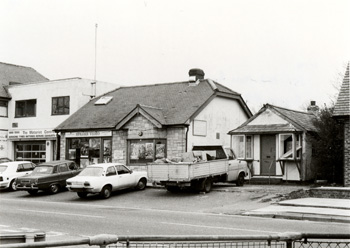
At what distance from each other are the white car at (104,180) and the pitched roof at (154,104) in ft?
14.8

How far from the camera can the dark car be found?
2478 cm

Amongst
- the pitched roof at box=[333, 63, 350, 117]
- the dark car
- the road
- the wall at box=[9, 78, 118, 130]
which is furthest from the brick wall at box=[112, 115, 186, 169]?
the pitched roof at box=[333, 63, 350, 117]

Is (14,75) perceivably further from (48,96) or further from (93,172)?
(93,172)

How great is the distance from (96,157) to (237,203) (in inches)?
539

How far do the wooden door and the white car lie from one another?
21.5 feet

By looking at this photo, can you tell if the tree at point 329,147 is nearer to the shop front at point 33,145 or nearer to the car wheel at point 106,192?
the car wheel at point 106,192

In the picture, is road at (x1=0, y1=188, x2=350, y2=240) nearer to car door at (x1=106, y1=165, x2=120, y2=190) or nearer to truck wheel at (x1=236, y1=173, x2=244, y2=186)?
car door at (x1=106, y1=165, x2=120, y2=190)

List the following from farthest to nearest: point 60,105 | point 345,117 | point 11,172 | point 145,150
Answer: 1. point 60,105
2. point 145,150
3. point 11,172
4. point 345,117

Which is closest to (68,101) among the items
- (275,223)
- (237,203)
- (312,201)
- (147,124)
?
(147,124)

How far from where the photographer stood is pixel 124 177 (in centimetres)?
2409

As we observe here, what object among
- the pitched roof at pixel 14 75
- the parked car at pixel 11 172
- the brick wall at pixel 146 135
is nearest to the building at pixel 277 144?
the brick wall at pixel 146 135

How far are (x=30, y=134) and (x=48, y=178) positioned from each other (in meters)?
13.0

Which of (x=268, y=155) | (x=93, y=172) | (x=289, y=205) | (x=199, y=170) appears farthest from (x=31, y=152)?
(x=289, y=205)

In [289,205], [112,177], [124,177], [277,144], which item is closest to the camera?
[289,205]
